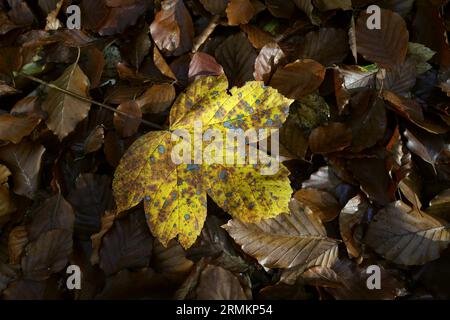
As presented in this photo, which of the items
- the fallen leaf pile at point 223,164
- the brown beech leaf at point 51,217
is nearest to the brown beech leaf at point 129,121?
the fallen leaf pile at point 223,164

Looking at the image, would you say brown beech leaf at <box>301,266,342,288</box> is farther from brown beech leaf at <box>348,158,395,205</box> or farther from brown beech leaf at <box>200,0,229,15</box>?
brown beech leaf at <box>200,0,229,15</box>

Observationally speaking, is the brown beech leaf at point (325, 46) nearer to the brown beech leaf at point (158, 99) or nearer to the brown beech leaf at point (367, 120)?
the brown beech leaf at point (367, 120)

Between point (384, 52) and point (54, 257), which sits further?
point (384, 52)

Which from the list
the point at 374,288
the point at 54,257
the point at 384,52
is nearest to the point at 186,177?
the point at 54,257

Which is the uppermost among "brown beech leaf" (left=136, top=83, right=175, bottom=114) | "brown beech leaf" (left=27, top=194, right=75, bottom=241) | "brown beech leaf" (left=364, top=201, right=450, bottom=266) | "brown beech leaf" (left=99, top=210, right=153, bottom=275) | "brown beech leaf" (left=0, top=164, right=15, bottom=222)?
"brown beech leaf" (left=136, top=83, right=175, bottom=114)

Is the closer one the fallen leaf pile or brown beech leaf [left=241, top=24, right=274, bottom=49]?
the fallen leaf pile

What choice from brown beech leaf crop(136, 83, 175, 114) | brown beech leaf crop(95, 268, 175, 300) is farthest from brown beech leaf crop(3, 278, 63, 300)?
brown beech leaf crop(136, 83, 175, 114)

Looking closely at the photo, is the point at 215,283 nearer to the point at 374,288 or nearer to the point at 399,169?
the point at 374,288

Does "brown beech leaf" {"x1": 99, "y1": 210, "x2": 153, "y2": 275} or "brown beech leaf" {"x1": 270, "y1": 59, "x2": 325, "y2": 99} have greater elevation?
"brown beech leaf" {"x1": 270, "y1": 59, "x2": 325, "y2": 99}
